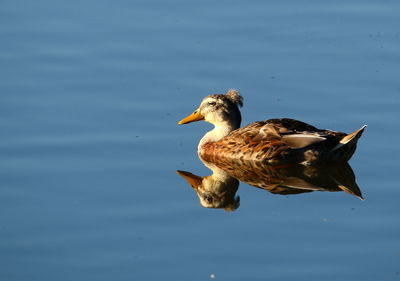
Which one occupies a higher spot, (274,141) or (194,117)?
(194,117)

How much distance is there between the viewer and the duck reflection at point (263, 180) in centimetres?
1263

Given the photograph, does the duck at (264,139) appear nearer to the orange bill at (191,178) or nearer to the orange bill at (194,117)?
the orange bill at (194,117)

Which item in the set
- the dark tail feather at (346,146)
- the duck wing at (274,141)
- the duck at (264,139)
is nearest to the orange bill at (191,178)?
the duck at (264,139)

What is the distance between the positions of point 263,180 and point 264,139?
797 millimetres

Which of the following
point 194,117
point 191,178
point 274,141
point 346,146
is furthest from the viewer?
point 194,117

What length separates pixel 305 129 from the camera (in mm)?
13602

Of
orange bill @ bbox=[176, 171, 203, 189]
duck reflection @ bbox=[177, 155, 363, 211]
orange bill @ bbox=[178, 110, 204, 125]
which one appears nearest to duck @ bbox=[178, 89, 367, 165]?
orange bill @ bbox=[178, 110, 204, 125]

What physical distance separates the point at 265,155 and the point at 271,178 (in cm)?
60

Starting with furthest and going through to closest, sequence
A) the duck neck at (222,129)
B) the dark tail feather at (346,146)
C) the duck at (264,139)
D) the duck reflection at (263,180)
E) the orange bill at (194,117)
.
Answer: the duck neck at (222,129)
the orange bill at (194,117)
the duck at (264,139)
the dark tail feather at (346,146)
the duck reflection at (263,180)

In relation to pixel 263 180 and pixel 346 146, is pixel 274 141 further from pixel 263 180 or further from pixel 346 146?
pixel 346 146

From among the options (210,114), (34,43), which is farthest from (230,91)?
(34,43)

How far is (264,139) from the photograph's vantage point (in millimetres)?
13820

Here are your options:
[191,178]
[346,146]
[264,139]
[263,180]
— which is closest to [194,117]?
[264,139]

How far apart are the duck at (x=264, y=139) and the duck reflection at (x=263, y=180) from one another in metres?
0.12
